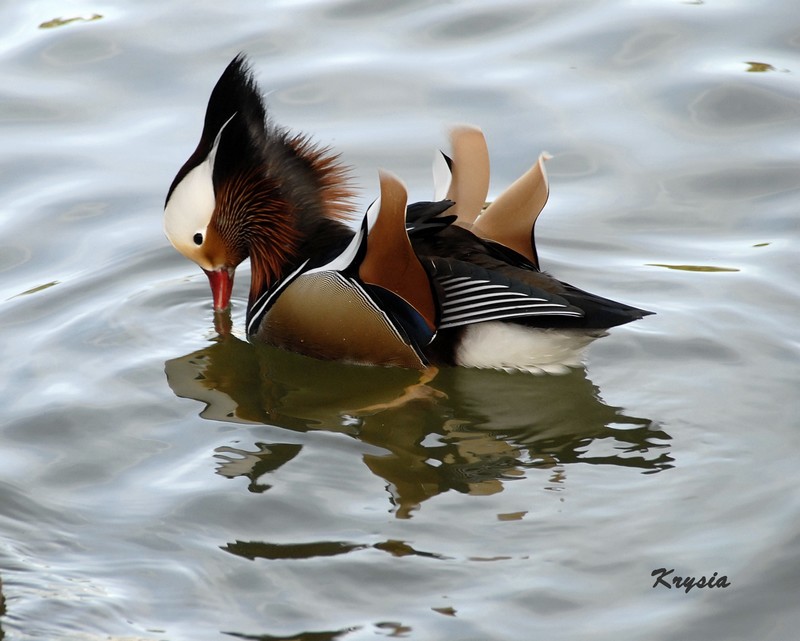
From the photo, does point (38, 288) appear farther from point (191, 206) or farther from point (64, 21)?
point (64, 21)

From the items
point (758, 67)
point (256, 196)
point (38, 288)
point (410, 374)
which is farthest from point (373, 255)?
point (758, 67)

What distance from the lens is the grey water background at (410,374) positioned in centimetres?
427

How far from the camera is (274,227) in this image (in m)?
6.39

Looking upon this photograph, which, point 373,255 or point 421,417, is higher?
point 373,255

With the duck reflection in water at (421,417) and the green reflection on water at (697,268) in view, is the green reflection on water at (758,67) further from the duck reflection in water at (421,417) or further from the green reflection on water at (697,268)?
the duck reflection in water at (421,417)

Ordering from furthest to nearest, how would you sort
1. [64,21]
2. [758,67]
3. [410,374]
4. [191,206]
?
[64,21] → [758,67] → [191,206] → [410,374]

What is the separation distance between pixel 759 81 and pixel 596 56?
1174mm

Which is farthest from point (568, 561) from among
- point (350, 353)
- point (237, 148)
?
point (237, 148)

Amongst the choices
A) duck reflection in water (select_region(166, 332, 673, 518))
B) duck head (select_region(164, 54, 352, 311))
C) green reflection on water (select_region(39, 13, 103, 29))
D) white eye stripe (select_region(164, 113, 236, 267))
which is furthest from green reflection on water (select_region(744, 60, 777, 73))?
green reflection on water (select_region(39, 13, 103, 29))

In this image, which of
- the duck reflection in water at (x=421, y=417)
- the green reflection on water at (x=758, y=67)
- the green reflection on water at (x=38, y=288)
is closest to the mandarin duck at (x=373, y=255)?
the duck reflection in water at (x=421, y=417)

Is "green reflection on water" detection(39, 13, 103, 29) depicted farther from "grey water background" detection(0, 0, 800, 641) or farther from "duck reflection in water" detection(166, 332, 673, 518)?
"duck reflection in water" detection(166, 332, 673, 518)

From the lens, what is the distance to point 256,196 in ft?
21.0

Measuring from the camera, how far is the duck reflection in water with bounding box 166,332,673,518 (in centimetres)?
509

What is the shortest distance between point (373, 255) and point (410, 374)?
67cm
